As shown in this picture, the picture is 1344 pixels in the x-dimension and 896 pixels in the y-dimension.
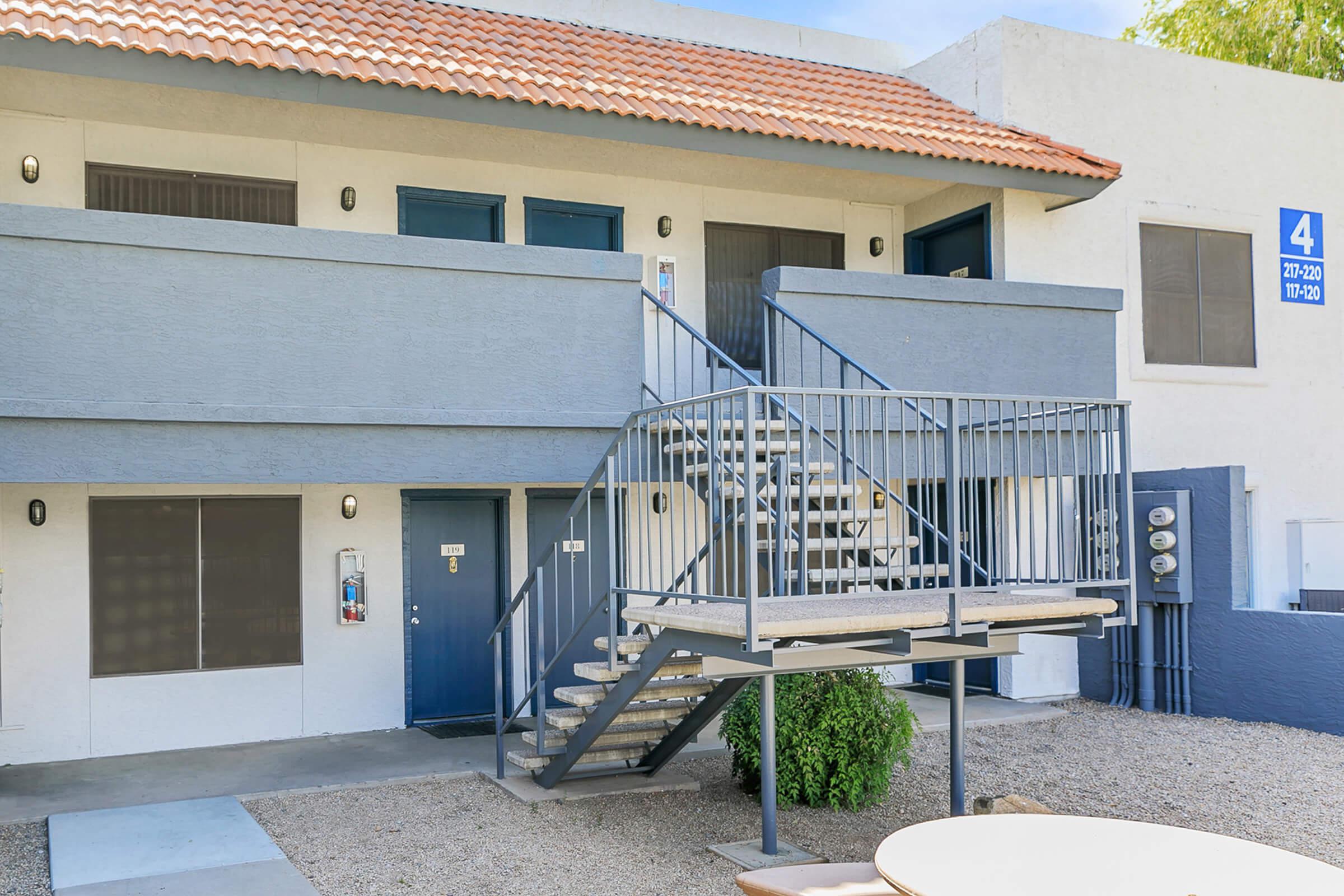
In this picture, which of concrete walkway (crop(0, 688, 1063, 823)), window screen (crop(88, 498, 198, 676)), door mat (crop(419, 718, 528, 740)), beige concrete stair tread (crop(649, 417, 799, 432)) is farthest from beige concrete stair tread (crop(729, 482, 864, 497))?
window screen (crop(88, 498, 198, 676))

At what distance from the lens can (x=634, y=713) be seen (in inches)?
323

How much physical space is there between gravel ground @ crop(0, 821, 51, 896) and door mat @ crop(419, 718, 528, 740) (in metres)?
3.39

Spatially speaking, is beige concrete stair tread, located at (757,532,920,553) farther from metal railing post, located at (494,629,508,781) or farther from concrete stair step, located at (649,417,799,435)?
metal railing post, located at (494,629,508,781)

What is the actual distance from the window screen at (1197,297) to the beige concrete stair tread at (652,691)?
6866 mm

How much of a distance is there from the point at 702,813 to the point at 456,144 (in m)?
5.99

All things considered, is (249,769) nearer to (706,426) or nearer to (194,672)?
(194,672)

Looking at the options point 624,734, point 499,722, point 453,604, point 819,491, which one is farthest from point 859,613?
point 453,604

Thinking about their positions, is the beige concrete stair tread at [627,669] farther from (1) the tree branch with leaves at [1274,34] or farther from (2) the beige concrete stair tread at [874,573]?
(1) the tree branch with leaves at [1274,34]

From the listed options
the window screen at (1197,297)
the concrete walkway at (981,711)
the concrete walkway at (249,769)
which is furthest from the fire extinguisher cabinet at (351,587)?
the window screen at (1197,297)

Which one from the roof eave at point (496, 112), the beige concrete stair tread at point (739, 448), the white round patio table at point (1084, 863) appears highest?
the roof eave at point (496, 112)

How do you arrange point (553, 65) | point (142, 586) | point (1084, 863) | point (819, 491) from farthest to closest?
point (553, 65), point (142, 586), point (819, 491), point (1084, 863)

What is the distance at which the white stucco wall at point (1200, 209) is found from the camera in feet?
40.4

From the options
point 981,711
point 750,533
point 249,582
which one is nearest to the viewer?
point 750,533

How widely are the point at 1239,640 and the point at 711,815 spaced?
582 cm
